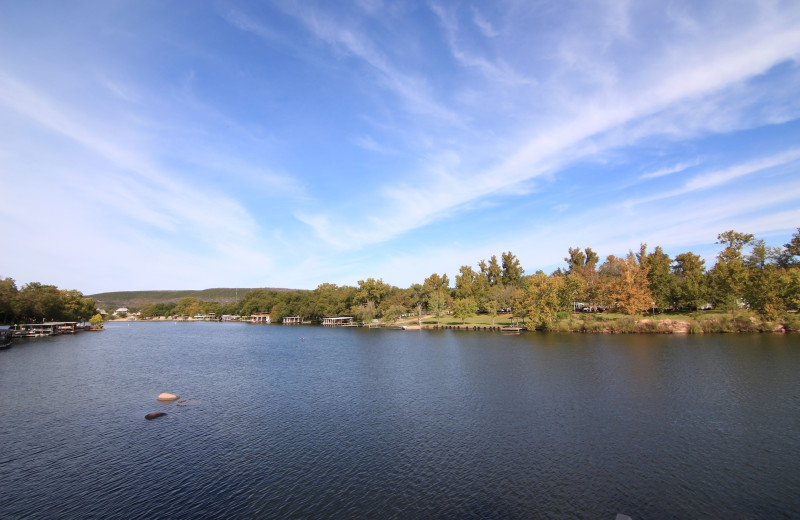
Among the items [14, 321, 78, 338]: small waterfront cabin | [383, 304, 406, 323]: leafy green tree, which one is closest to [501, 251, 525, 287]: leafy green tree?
[383, 304, 406, 323]: leafy green tree

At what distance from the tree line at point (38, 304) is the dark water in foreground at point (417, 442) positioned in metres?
78.2

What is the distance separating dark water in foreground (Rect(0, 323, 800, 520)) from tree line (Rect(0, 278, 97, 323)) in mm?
A: 78180

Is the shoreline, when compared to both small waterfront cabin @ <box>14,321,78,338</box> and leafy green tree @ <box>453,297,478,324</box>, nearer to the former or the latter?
leafy green tree @ <box>453,297,478,324</box>

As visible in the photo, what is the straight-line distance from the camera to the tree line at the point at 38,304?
339ft

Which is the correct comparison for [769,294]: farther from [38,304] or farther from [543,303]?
[38,304]

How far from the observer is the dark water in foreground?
18.7 m

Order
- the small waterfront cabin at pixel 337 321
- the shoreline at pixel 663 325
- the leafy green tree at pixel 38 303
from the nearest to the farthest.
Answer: the shoreline at pixel 663 325 → the leafy green tree at pixel 38 303 → the small waterfront cabin at pixel 337 321

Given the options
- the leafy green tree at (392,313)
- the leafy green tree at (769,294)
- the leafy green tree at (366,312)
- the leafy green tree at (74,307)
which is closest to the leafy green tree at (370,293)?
the leafy green tree at (366,312)

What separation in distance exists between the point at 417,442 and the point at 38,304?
455 ft

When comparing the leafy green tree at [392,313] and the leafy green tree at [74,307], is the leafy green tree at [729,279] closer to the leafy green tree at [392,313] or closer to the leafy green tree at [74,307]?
the leafy green tree at [392,313]

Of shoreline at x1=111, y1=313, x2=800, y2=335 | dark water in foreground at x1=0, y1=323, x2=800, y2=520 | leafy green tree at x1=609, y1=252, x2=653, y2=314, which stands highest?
leafy green tree at x1=609, y1=252, x2=653, y2=314

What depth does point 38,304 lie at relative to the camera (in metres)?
113

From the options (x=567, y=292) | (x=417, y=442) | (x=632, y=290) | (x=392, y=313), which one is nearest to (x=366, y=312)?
(x=392, y=313)

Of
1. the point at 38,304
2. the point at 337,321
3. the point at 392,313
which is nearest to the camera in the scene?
the point at 38,304
